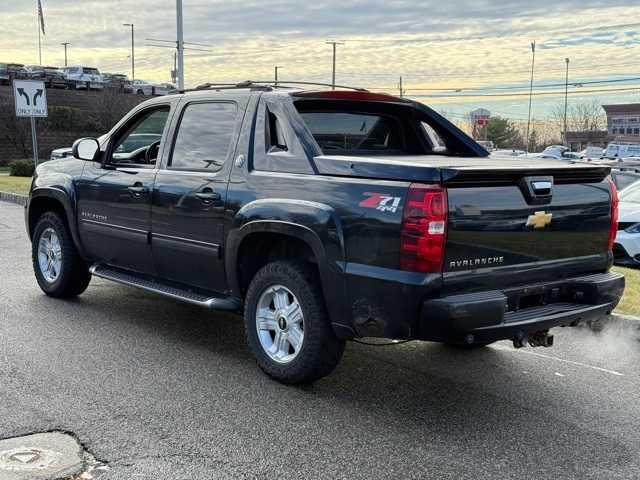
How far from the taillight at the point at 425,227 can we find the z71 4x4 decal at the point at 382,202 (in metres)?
0.07

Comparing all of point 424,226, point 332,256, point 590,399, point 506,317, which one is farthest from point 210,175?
point 590,399

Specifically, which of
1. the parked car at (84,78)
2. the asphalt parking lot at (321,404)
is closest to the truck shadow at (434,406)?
the asphalt parking lot at (321,404)

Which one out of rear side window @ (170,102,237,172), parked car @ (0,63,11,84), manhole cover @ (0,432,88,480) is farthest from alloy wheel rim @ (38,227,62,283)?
parked car @ (0,63,11,84)

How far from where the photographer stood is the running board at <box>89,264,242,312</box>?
545 cm

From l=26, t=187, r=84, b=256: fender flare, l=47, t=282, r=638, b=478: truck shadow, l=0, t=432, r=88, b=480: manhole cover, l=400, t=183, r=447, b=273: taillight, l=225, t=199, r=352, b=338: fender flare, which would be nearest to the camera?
l=0, t=432, r=88, b=480: manhole cover

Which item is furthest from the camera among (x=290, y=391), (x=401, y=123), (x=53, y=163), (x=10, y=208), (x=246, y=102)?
(x=10, y=208)

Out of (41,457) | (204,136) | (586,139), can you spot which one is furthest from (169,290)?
(586,139)

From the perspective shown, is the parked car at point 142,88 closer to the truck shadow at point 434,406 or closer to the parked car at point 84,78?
the parked car at point 84,78

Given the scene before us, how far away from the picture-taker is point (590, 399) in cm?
498

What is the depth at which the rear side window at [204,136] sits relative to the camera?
5578mm

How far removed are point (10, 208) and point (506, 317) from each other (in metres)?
14.7

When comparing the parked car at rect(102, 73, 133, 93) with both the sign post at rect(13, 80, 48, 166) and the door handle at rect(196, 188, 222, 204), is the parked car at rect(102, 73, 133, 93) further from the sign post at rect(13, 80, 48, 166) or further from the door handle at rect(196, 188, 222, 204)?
the door handle at rect(196, 188, 222, 204)

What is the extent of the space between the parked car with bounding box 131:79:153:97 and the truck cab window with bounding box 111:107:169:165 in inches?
2006

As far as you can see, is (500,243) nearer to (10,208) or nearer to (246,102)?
(246,102)
